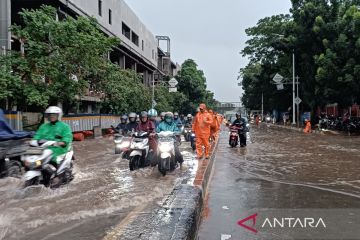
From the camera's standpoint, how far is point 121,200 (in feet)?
24.9

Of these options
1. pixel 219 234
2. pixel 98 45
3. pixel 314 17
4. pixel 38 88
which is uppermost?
pixel 314 17

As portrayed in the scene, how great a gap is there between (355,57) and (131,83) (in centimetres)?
1584

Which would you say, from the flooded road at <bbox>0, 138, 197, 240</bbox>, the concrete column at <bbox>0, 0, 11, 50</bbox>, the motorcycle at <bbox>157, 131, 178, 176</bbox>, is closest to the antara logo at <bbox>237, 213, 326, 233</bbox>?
the flooded road at <bbox>0, 138, 197, 240</bbox>

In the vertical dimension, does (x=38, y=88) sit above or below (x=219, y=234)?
above

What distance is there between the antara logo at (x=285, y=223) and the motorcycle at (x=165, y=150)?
377 centimetres

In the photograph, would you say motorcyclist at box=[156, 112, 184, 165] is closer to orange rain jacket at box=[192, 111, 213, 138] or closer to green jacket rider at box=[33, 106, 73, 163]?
orange rain jacket at box=[192, 111, 213, 138]

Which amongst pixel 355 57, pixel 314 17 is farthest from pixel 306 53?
pixel 355 57

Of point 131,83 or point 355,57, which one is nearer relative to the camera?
point 355,57

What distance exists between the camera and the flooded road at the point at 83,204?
18.1 feet

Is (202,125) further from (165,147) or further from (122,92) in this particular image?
(122,92)

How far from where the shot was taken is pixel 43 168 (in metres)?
7.80

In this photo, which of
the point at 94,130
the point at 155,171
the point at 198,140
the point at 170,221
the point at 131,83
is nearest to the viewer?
the point at 170,221

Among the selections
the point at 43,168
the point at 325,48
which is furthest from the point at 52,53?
the point at 325,48

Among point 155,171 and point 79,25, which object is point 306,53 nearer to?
point 79,25
